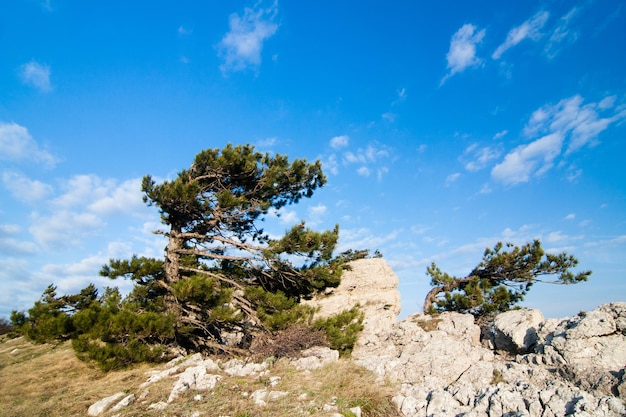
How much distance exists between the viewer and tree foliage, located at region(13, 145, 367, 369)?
9.16m

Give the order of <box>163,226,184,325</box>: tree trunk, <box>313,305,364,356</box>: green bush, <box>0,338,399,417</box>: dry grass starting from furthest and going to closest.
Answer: <box>163,226,184,325</box>: tree trunk < <box>313,305,364,356</box>: green bush < <box>0,338,399,417</box>: dry grass

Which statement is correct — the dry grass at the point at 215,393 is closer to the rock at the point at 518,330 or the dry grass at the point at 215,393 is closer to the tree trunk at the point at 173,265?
the tree trunk at the point at 173,265

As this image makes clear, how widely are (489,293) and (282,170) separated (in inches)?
382

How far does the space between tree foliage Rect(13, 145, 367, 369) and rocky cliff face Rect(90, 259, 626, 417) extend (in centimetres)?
158

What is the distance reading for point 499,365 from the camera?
8078mm

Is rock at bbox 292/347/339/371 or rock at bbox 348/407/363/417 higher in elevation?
rock at bbox 292/347/339/371

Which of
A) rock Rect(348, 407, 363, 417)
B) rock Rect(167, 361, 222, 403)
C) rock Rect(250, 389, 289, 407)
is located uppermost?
rock Rect(167, 361, 222, 403)

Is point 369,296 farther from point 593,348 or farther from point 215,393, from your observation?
point 215,393

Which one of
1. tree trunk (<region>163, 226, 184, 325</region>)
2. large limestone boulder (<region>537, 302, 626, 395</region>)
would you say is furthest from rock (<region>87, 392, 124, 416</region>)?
large limestone boulder (<region>537, 302, 626, 395</region>)

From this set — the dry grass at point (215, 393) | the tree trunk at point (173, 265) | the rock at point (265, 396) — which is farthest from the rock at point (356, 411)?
the tree trunk at point (173, 265)

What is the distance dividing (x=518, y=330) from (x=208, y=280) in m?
8.90

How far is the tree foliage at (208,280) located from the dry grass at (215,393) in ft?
3.27

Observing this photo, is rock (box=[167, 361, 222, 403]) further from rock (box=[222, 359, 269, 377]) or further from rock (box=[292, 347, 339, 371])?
rock (box=[292, 347, 339, 371])

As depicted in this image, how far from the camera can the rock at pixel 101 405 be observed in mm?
6836
